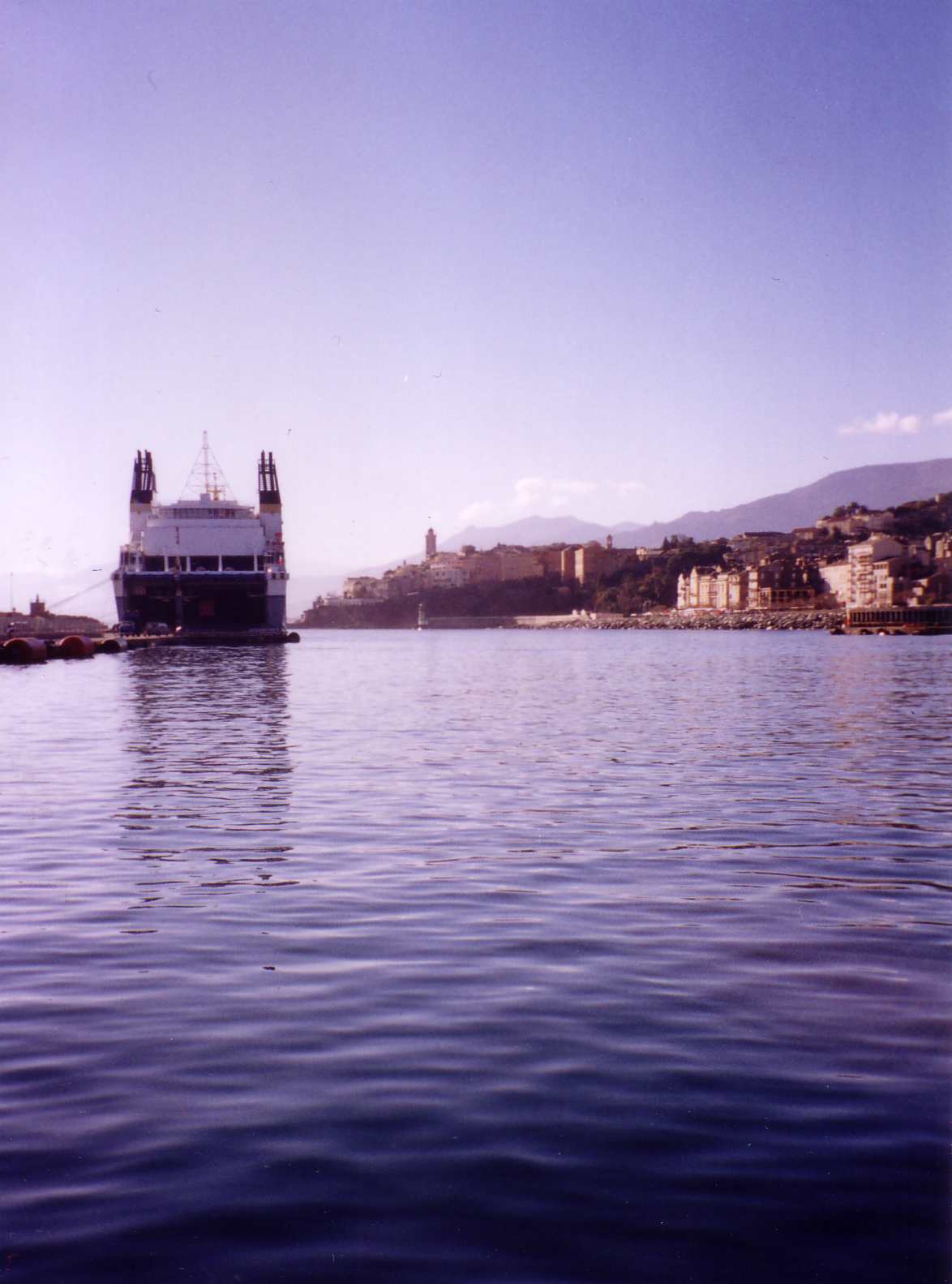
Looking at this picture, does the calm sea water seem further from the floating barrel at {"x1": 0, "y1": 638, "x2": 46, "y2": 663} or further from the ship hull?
the ship hull

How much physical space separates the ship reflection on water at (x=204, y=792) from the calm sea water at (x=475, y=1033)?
0.10 metres

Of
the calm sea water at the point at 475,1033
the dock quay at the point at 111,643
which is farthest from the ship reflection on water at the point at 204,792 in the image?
the dock quay at the point at 111,643

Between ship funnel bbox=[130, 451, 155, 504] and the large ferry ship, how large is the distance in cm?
433

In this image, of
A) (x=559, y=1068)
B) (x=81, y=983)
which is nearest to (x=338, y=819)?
(x=81, y=983)

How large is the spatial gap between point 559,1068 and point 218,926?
4.30 m

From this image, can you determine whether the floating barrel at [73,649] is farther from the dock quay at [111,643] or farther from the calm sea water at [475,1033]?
the calm sea water at [475,1033]

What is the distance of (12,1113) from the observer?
6.22 metres

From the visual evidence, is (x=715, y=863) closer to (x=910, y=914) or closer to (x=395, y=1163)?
(x=910, y=914)

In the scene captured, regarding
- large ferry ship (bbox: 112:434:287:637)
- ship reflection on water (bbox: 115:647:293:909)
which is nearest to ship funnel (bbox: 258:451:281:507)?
large ferry ship (bbox: 112:434:287:637)

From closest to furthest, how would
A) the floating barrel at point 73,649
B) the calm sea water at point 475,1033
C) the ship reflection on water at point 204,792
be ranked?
the calm sea water at point 475,1033
the ship reflection on water at point 204,792
the floating barrel at point 73,649

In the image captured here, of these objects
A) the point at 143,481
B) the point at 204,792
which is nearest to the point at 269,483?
the point at 143,481

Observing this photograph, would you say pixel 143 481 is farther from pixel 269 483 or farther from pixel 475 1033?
pixel 475 1033

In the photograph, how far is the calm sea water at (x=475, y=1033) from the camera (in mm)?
5070

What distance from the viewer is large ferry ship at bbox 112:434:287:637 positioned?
93688 mm
